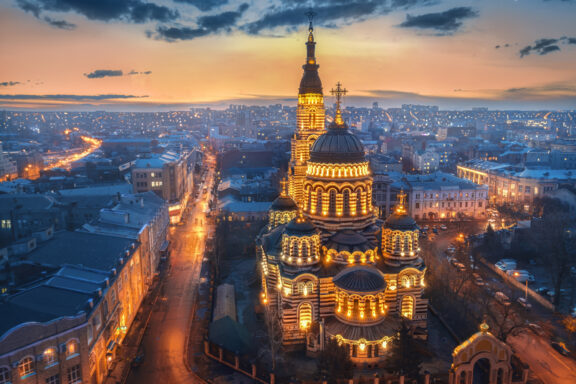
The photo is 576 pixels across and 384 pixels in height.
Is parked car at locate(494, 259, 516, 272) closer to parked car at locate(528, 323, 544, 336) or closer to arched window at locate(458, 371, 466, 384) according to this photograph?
parked car at locate(528, 323, 544, 336)

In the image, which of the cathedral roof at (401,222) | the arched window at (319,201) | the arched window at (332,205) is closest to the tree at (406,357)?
the cathedral roof at (401,222)

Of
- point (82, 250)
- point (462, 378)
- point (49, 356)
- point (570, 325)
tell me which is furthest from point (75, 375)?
point (570, 325)

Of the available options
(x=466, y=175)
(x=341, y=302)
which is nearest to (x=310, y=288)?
(x=341, y=302)

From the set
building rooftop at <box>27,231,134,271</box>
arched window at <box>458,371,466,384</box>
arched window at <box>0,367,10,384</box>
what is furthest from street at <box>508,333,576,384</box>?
arched window at <box>0,367,10,384</box>

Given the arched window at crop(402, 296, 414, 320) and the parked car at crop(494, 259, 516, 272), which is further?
the parked car at crop(494, 259, 516, 272)

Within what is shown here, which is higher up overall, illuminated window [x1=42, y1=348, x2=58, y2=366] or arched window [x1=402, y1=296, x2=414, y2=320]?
illuminated window [x1=42, y1=348, x2=58, y2=366]

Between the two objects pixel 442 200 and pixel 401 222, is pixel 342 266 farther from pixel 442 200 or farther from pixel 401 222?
pixel 442 200

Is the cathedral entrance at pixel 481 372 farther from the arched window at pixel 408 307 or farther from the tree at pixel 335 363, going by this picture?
the tree at pixel 335 363
